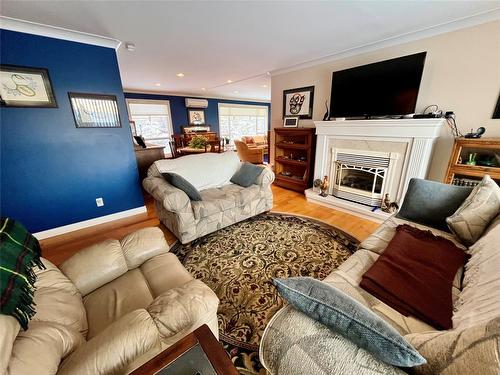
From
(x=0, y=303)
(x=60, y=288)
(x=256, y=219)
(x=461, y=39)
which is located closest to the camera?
(x=0, y=303)

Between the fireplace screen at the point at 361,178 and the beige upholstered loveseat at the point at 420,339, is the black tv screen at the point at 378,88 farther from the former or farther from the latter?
the beige upholstered loveseat at the point at 420,339

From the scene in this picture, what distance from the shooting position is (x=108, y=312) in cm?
102

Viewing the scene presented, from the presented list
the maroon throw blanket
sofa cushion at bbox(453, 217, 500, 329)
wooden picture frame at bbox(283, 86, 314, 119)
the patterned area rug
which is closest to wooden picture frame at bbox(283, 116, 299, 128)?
wooden picture frame at bbox(283, 86, 314, 119)

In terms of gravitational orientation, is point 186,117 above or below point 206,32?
below

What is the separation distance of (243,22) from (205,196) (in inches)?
76.6

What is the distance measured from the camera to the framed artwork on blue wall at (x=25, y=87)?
2047 mm

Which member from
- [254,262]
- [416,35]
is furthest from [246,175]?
[416,35]

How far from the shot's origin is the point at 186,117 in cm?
742

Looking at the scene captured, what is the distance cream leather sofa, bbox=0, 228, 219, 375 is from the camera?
0.62m

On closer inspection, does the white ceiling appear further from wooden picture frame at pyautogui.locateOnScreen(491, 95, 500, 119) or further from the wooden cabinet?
the wooden cabinet

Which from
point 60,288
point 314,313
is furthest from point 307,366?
point 60,288

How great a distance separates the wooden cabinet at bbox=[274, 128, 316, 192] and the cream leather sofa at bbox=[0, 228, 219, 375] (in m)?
2.92

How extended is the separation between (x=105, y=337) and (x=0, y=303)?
313 millimetres

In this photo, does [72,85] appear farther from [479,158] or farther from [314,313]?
[479,158]
